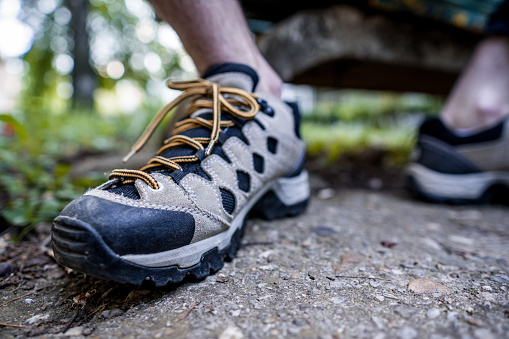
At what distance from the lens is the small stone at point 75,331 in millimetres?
645

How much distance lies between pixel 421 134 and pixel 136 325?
1.57 metres

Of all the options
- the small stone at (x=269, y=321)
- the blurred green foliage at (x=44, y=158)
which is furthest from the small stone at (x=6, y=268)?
the small stone at (x=269, y=321)

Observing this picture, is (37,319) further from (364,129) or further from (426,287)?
(364,129)

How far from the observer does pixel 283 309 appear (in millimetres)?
697

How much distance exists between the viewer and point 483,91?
1.62 m

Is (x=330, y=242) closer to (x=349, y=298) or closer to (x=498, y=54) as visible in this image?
(x=349, y=298)

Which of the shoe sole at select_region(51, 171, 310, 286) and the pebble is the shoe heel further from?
the pebble

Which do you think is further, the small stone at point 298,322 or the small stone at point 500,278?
the small stone at point 500,278

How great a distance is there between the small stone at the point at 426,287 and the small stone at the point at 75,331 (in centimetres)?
72

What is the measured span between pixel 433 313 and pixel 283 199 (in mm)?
674

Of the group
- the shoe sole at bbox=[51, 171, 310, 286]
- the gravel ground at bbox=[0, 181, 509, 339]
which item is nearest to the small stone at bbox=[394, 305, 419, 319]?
the gravel ground at bbox=[0, 181, 509, 339]

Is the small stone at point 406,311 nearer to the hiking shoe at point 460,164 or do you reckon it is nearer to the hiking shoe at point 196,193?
the hiking shoe at point 196,193

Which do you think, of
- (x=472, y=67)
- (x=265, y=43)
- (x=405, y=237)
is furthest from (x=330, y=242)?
(x=472, y=67)

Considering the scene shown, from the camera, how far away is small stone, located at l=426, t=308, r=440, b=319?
0.65m
